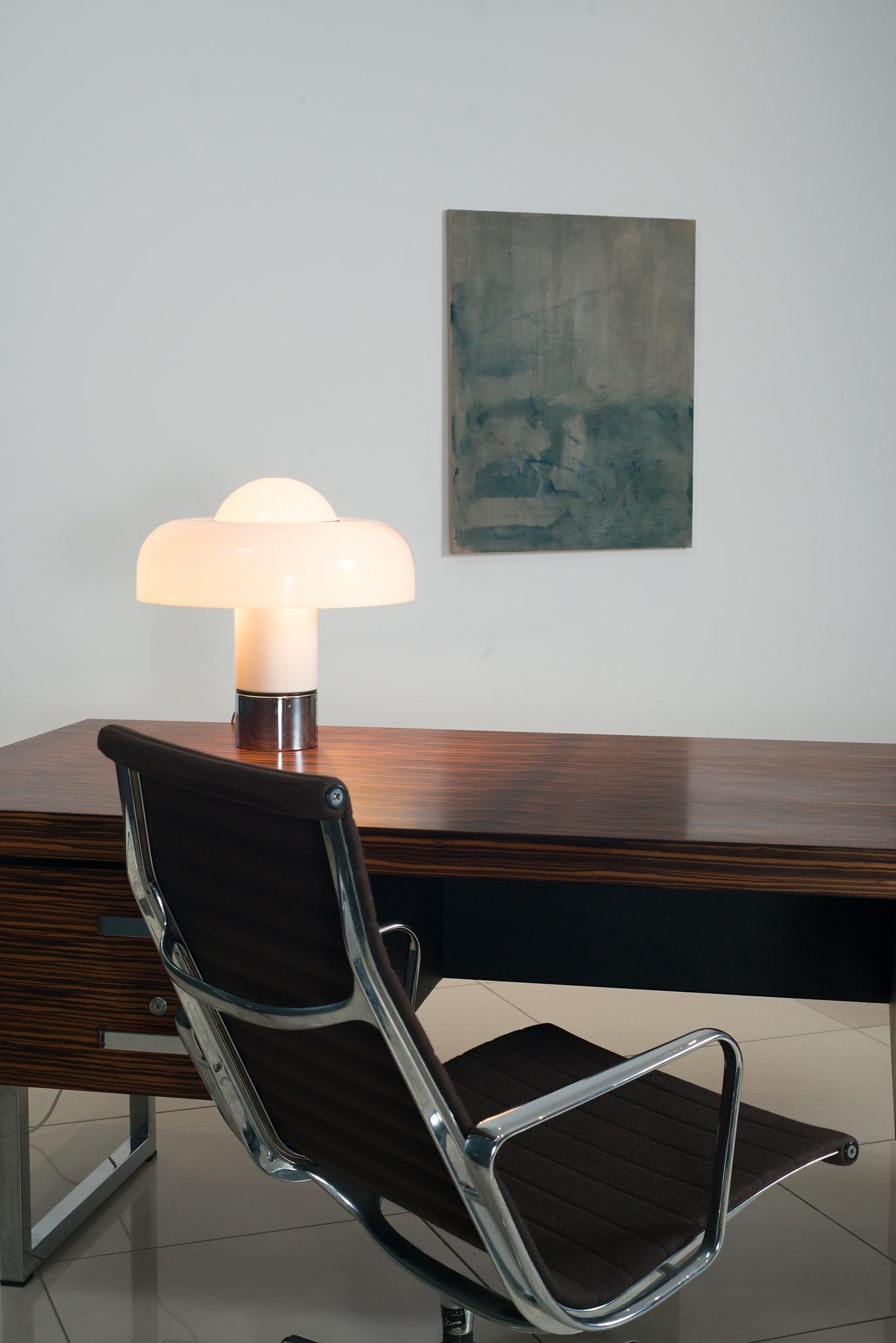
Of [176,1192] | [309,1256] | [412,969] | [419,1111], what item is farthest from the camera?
[176,1192]

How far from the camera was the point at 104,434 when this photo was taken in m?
3.25

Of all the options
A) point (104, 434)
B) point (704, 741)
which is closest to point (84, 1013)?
point (704, 741)

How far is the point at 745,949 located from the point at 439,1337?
0.75m

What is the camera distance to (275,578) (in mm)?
1979

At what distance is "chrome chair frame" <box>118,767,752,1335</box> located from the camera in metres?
1.12

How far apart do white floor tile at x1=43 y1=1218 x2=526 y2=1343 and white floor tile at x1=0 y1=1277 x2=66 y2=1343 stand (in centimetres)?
2

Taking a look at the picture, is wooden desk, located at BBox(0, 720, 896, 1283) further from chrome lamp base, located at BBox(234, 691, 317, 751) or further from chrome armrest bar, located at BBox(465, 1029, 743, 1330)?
chrome armrest bar, located at BBox(465, 1029, 743, 1330)

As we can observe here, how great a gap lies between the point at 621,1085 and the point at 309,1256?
1.04 m

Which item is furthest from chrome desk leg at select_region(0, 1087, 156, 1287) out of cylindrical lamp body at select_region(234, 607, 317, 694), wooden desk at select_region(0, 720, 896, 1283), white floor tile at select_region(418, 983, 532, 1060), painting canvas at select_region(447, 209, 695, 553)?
painting canvas at select_region(447, 209, 695, 553)

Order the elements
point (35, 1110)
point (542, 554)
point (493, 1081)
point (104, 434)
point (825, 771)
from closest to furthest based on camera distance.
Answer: point (493, 1081) < point (825, 771) < point (35, 1110) < point (104, 434) < point (542, 554)

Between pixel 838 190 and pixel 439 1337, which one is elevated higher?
pixel 838 190

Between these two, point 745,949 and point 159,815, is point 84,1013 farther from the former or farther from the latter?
point 745,949

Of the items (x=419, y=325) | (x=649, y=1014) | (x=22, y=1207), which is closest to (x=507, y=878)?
(x=22, y=1207)

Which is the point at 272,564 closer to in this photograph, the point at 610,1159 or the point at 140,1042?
the point at 140,1042
